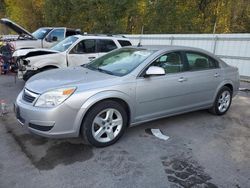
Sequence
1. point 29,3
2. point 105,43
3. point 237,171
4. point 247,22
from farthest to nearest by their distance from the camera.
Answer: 1. point 29,3
2. point 247,22
3. point 105,43
4. point 237,171

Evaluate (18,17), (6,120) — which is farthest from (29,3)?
(6,120)

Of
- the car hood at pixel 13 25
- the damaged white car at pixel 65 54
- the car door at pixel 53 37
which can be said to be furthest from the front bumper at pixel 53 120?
the car door at pixel 53 37

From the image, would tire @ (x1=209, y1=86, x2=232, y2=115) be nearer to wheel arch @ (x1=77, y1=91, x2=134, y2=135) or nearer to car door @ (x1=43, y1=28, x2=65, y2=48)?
wheel arch @ (x1=77, y1=91, x2=134, y2=135)

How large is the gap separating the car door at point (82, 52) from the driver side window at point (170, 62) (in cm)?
358

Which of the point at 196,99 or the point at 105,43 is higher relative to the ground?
the point at 105,43

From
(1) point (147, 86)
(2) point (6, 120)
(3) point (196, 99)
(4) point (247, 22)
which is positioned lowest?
(2) point (6, 120)

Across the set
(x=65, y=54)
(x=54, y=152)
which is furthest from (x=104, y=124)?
(x=65, y=54)

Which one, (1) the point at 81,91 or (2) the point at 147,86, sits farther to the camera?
(2) the point at 147,86

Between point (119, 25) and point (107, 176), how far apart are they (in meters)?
19.2

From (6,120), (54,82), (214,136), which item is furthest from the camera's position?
(6,120)

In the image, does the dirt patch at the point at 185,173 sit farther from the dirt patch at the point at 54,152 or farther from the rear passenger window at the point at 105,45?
the rear passenger window at the point at 105,45

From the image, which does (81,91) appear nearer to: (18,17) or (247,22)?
(247,22)

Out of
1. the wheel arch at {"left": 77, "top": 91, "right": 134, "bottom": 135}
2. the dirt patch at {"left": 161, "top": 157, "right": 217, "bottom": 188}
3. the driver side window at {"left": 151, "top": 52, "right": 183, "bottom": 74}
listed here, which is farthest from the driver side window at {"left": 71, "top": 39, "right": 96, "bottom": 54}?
the dirt patch at {"left": 161, "top": 157, "right": 217, "bottom": 188}

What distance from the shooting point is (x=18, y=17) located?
25984mm
